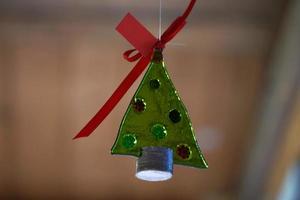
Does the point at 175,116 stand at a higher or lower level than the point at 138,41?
lower

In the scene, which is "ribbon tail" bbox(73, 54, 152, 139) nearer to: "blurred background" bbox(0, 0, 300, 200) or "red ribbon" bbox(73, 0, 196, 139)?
"red ribbon" bbox(73, 0, 196, 139)

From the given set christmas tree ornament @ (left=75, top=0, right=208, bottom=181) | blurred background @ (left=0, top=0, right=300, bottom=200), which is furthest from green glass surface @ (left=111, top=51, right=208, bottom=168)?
blurred background @ (left=0, top=0, right=300, bottom=200)

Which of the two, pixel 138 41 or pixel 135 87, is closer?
pixel 138 41

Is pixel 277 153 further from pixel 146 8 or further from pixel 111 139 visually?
pixel 146 8

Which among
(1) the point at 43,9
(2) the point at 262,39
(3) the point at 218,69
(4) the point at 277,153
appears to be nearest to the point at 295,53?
(2) the point at 262,39

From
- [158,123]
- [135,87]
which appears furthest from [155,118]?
[135,87]

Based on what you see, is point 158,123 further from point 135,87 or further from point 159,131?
point 135,87

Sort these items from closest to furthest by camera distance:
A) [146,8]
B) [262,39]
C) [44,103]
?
1. [146,8]
2. [262,39]
3. [44,103]
